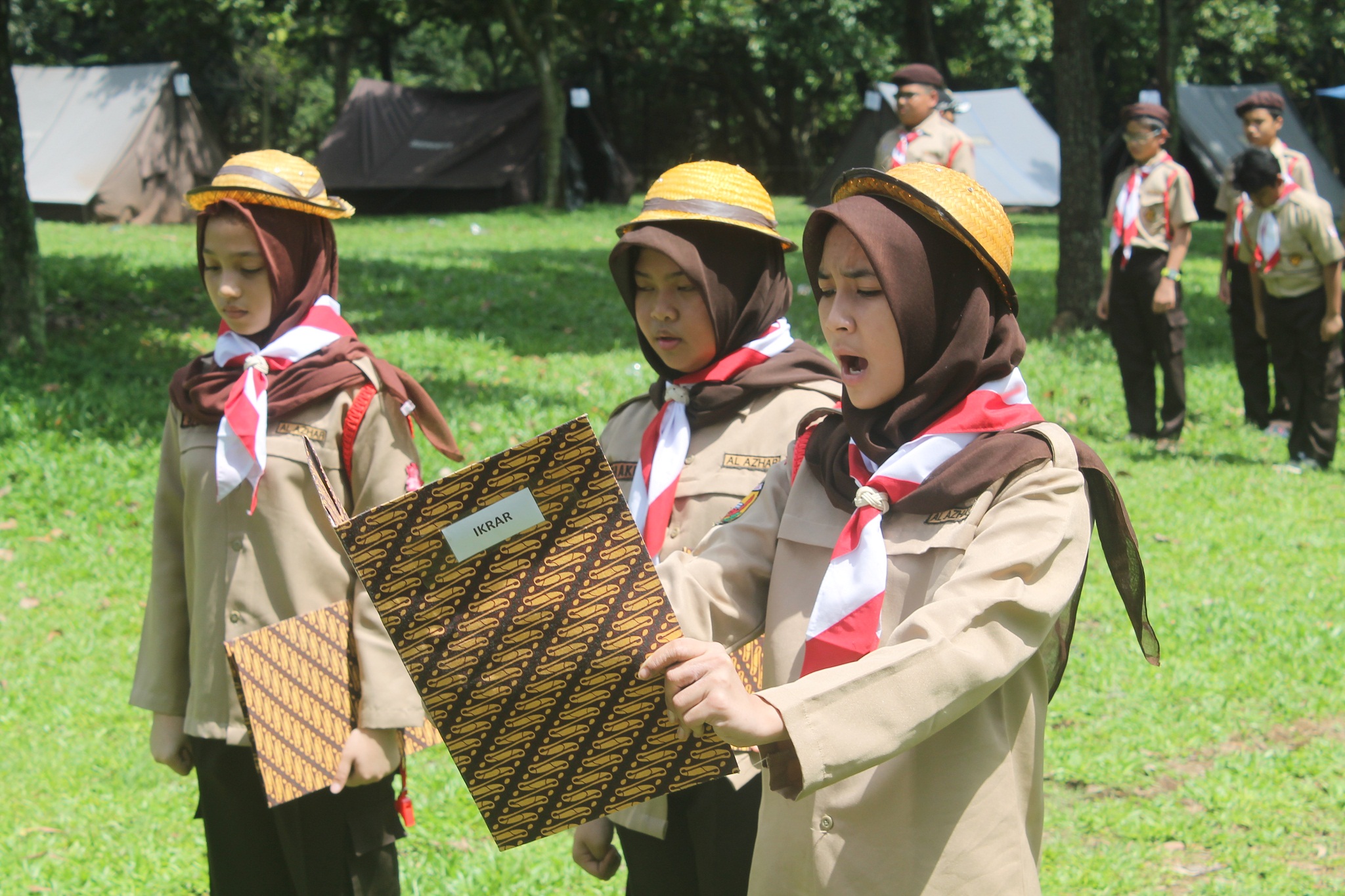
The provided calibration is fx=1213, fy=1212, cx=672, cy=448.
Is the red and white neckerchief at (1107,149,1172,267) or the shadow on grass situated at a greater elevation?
the red and white neckerchief at (1107,149,1172,267)

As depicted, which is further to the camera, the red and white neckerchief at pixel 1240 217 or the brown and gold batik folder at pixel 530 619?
the red and white neckerchief at pixel 1240 217

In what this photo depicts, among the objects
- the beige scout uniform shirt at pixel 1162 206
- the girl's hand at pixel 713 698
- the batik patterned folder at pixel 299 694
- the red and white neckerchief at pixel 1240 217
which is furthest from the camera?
the red and white neckerchief at pixel 1240 217

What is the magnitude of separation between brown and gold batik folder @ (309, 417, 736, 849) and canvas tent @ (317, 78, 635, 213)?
2249 centimetres

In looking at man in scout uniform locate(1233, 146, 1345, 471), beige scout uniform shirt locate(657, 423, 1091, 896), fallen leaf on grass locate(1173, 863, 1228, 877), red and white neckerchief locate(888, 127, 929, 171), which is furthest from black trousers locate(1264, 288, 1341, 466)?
beige scout uniform shirt locate(657, 423, 1091, 896)

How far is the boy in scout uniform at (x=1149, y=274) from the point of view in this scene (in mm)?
8516

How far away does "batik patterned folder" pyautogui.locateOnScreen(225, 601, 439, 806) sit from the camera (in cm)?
254

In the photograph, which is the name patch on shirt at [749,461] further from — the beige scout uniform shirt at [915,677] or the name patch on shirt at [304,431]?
the name patch on shirt at [304,431]

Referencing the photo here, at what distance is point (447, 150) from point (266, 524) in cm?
2295

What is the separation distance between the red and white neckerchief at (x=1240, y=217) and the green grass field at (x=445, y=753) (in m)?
1.38

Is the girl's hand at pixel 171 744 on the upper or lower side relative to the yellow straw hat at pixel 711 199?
lower

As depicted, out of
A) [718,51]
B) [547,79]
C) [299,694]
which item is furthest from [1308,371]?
[718,51]

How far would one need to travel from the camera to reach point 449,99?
2567cm

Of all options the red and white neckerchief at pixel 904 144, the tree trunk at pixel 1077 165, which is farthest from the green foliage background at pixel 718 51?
the red and white neckerchief at pixel 904 144

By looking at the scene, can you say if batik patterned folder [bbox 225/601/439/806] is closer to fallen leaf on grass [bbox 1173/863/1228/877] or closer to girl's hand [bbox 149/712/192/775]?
girl's hand [bbox 149/712/192/775]
